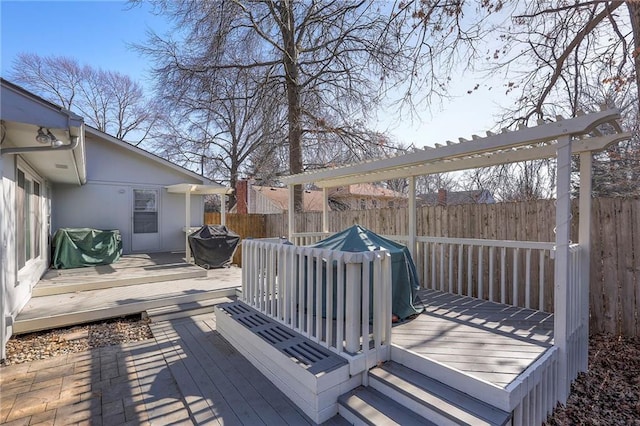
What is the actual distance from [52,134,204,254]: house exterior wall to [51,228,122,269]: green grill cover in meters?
1.16

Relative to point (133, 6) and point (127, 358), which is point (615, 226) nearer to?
point (127, 358)

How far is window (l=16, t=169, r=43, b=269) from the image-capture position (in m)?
4.66

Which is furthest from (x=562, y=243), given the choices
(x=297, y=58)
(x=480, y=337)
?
(x=297, y=58)

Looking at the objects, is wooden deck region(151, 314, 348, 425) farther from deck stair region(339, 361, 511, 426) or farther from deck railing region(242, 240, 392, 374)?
deck railing region(242, 240, 392, 374)

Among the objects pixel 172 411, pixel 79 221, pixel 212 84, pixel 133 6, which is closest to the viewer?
pixel 172 411

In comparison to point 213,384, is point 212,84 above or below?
above

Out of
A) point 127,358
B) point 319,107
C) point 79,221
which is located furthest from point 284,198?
point 127,358

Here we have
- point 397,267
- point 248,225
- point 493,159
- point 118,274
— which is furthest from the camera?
point 248,225

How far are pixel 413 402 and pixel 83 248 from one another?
7.85m

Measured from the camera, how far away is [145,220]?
30.7ft

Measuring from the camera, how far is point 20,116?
2.83m

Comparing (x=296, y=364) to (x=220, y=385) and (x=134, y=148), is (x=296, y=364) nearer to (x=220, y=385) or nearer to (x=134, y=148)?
(x=220, y=385)

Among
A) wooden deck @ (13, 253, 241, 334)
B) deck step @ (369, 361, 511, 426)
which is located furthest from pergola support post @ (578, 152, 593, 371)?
wooden deck @ (13, 253, 241, 334)

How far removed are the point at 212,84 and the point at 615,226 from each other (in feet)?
33.4
